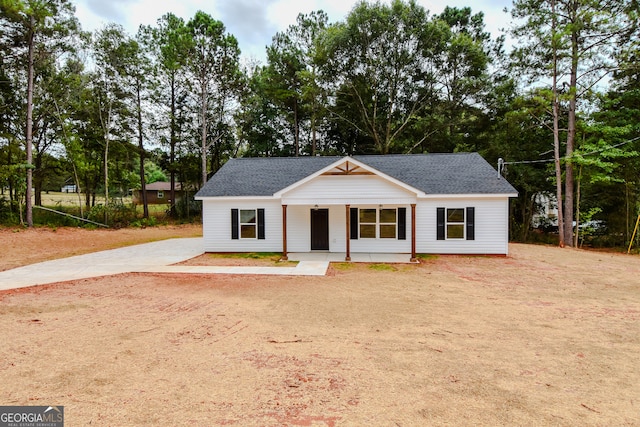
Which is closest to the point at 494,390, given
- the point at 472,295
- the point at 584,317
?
the point at 584,317

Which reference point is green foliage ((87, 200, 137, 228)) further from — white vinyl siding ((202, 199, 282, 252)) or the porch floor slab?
the porch floor slab

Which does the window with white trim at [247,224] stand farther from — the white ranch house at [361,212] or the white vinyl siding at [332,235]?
the white vinyl siding at [332,235]

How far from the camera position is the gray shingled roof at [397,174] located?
45.6ft

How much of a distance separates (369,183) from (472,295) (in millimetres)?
6324

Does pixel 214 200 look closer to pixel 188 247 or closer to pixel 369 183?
pixel 188 247

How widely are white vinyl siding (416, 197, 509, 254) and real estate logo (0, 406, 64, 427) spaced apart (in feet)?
41.7

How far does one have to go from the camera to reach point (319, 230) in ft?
47.4

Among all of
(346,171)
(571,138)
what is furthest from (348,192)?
(571,138)

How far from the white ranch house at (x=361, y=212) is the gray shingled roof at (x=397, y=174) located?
0.16ft

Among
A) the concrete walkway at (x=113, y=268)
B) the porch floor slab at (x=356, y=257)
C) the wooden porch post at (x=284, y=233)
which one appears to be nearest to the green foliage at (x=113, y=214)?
the concrete walkway at (x=113, y=268)

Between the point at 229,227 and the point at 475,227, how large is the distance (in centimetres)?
1069

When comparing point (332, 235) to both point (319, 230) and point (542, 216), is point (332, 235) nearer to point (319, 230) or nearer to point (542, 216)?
point (319, 230)

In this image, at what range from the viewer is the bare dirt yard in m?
3.31

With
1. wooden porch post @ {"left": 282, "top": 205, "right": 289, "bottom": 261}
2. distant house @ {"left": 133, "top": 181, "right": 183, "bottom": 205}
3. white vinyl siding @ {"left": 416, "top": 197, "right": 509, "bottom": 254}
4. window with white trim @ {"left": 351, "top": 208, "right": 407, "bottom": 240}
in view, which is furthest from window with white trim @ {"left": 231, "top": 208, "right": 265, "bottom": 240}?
distant house @ {"left": 133, "top": 181, "right": 183, "bottom": 205}
